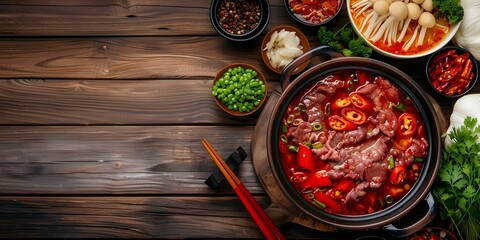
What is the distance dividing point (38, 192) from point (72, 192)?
19 cm

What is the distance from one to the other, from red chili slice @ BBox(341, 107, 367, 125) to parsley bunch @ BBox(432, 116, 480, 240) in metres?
0.42

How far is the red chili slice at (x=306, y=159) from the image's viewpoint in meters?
2.49

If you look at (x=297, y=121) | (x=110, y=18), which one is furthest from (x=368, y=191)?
(x=110, y=18)

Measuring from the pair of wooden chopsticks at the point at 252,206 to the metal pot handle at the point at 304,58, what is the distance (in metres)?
0.51

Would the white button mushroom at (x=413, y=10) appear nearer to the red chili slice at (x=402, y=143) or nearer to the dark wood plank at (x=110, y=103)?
the red chili slice at (x=402, y=143)

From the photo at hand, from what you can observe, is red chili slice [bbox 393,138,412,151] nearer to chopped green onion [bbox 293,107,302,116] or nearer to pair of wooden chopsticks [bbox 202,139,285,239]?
chopped green onion [bbox 293,107,302,116]

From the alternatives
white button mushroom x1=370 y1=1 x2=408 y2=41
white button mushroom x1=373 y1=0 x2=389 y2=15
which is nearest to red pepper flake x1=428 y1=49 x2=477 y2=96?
white button mushroom x1=370 y1=1 x2=408 y2=41

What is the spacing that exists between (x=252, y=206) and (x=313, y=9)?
1070mm

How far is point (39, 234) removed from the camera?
2902mm

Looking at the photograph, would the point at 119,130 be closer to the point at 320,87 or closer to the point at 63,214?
the point at 63,214

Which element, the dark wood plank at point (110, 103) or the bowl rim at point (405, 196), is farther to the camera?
the dark wood plank at point (110, 103)

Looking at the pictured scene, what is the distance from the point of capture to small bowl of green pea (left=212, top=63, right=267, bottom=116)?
2727mm

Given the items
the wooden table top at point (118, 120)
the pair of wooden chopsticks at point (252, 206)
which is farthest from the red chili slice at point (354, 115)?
the pair of wooden chopsticks at point (252, 206)

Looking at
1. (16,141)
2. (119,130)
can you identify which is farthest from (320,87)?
(16,141)
